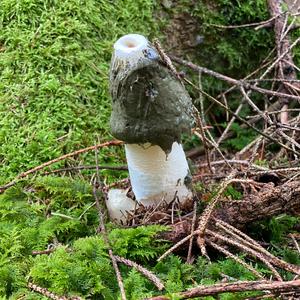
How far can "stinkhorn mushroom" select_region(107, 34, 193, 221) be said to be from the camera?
242 cm

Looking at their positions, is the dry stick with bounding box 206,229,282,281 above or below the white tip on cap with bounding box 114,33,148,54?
below

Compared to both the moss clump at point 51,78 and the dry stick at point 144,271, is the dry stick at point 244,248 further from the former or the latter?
the moss clump at point 51,78

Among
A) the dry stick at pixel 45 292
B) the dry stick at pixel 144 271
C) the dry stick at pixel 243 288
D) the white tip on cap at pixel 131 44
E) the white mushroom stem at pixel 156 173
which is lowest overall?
the dry stick at pixel 45 292

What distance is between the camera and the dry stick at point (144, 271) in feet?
7.06

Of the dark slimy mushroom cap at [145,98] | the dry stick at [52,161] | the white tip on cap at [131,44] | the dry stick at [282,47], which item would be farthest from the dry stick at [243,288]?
the dry stick at [282,47]

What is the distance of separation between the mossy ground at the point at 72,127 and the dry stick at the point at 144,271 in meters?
0.03

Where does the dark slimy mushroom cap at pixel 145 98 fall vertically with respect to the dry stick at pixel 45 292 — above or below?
above

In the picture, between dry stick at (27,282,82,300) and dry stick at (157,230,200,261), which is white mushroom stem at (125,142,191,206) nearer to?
dry stick at (157,230,200,261)

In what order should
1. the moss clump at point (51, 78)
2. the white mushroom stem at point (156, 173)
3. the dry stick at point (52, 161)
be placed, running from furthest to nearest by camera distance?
the moss clump at point (51, 78) → the dry stick at point (52, 161) → the white mushroom stem at point (156, 173)

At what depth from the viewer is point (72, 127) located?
3342mm

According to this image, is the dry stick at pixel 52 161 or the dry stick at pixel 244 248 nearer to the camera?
the dry stick at pixel 244 248

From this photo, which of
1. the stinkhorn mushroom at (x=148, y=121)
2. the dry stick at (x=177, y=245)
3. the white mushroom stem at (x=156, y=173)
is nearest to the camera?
the dry stick at (x=177, y=245)

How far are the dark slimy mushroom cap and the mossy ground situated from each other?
43 cm

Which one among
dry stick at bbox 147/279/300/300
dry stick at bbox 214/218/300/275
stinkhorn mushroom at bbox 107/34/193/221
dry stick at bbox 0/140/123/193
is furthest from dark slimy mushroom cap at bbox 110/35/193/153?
dry stick at bbox 147/279/300/300
